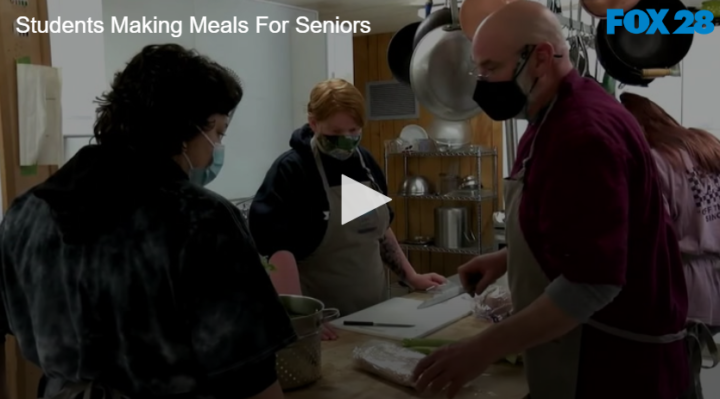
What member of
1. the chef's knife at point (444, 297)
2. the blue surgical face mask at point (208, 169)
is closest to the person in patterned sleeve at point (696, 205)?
the chef's knife at point (444, 297)

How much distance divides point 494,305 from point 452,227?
103 inches

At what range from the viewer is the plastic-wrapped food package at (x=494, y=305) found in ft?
5.38

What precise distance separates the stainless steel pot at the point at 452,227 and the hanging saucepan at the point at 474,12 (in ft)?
8.35

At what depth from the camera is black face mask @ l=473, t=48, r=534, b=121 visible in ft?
3.83

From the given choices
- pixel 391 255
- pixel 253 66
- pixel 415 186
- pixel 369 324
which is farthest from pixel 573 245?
pixel 415 186

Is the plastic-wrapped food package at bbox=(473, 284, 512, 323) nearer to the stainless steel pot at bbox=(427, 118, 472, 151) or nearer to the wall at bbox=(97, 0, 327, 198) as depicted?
the wall at bbox=(97, 0, 327, 198)

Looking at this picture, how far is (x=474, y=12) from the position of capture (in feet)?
5.72

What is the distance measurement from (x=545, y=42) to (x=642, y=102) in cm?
90

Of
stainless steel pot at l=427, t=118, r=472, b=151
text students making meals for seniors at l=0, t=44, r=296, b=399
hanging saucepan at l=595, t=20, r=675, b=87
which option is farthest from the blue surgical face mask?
stainless steel pot at l=427, t=118, r=472, b=151

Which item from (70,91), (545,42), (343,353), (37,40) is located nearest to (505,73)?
(545,42)

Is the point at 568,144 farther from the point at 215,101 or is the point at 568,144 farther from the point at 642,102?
the point at 642,102

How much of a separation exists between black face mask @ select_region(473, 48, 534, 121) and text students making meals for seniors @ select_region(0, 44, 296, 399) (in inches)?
20.8

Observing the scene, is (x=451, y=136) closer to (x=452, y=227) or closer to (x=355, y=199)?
(x=452, y=227)

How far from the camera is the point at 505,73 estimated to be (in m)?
1.17
